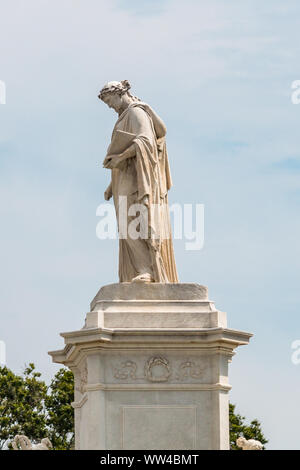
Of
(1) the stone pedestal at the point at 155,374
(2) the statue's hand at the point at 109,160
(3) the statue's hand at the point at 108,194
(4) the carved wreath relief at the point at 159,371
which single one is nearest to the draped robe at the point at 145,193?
(2) the statue's hand at the point at 109,160

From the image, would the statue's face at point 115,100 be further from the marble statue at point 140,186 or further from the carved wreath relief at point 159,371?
the carved wreath relief at point 159,371

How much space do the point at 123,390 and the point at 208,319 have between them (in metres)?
1.86

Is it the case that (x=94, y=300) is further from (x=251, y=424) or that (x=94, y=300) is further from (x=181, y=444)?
(x=251, y=424)

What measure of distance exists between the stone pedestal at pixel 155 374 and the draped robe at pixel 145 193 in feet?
3.23

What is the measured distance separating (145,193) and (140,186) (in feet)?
0.59

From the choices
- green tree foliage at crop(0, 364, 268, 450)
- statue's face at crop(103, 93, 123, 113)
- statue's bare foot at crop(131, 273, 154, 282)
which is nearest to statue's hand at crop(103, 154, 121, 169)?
statue's face at crop(103, 93, 123, 113)

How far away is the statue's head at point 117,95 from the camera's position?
26031mm

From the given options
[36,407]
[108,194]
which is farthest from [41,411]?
[108,194]

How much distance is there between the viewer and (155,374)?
24.2m

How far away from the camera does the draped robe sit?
82.4 ft

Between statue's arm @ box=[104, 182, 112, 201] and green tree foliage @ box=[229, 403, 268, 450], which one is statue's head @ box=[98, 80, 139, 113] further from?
green tree foliage @ box=[229, 403, 268, 450]

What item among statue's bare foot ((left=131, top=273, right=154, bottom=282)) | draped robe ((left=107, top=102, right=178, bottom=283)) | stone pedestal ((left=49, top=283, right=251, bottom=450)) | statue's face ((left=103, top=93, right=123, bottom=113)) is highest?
statue's face ((left=103, top=93, right=123, bottom=113))

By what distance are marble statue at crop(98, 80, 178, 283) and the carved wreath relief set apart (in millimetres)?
1508

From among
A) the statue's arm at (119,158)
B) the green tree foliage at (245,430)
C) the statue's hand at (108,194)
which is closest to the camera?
the statue's arm at (119,158)
